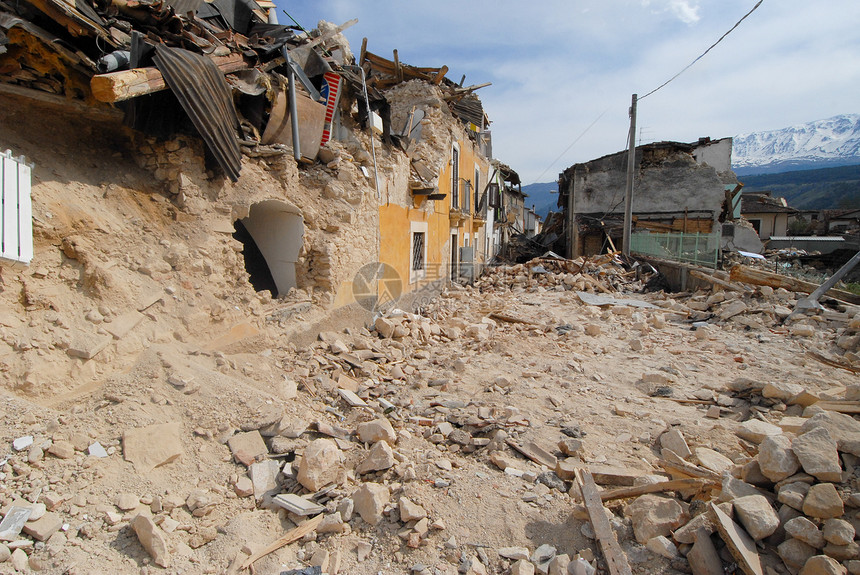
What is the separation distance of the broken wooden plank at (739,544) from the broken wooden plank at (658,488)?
Answer: 543mm

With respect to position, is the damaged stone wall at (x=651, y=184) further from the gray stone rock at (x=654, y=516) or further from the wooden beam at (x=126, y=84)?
the wooden beam at (x=126, y=84)

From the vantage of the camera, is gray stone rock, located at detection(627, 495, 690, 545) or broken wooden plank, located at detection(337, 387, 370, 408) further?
broken wooden plank, located at detection(337, 387, 370, 408)

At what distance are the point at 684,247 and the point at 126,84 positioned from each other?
17173mm

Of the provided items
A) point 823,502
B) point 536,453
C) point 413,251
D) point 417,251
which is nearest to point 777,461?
point 823,502

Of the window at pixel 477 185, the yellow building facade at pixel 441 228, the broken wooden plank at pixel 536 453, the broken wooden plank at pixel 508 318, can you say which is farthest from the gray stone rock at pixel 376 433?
the window at pixel 477 185

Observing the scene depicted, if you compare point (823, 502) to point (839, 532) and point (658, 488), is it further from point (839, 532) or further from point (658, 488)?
point (658, 488)

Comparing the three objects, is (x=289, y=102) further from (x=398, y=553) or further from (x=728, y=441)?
(x=728, y=441)

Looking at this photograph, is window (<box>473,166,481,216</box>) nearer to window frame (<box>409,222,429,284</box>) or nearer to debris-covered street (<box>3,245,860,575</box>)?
window frame (<box>409,222,429,284</box>)

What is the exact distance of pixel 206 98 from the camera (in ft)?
17.0

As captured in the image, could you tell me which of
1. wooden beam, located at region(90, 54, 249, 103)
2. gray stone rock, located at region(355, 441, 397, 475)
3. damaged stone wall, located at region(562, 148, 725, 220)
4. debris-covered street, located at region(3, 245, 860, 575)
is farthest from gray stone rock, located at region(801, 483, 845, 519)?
damaged stone wall, located at region(562, 148, 725, 220)

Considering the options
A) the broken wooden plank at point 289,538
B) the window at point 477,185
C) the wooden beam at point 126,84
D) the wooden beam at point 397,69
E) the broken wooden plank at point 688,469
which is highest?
the wooden beam at point 397,69

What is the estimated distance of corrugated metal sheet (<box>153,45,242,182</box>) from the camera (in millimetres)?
4832

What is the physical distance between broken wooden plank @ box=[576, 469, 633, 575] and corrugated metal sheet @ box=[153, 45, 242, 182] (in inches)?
208

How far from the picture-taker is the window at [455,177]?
15.0 m
